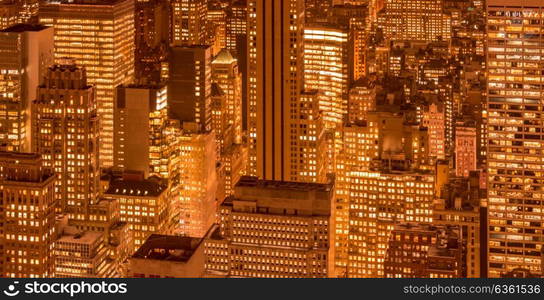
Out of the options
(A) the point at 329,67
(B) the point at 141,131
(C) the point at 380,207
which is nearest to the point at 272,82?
(C) the point at 380,207

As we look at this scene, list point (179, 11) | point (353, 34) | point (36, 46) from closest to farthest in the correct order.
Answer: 1. point (36, 46)
2. point (353, 34)
3. point (179, 11)

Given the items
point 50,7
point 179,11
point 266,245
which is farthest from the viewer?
point 179,11

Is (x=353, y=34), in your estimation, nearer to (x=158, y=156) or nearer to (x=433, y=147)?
(x=433, y=147)

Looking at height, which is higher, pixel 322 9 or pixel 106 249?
pixel 322 9

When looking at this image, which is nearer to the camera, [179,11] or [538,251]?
[538,251]

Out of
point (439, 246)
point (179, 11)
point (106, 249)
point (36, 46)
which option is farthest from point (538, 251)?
point (179, 11)

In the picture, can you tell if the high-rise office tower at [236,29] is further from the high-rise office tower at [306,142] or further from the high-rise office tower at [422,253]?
the high-rise office tower at [422,253]

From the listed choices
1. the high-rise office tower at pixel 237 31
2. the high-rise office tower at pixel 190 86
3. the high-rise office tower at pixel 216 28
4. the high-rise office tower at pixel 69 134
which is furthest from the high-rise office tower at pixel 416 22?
the high-rise office tower at pixel 69 134
